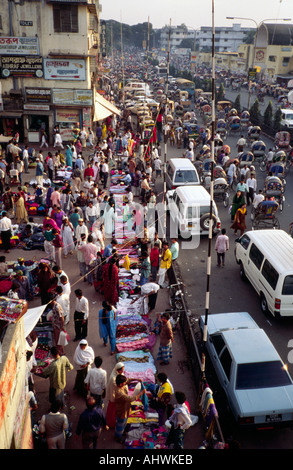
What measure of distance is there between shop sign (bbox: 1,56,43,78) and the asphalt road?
16.3m

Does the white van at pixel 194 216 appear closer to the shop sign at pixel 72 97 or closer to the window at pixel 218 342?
the window at pixel 218 342

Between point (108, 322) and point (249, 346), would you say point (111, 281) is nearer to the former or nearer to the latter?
point (108, 322)

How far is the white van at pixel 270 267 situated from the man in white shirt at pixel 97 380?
4778mm

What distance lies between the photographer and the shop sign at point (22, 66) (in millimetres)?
25172

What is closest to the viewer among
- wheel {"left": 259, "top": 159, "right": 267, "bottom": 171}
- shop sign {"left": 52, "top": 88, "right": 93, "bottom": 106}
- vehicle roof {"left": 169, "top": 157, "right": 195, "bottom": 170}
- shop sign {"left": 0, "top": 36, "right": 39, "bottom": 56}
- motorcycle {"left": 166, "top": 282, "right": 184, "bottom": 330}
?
motorcycle {"left": 166, "top": 282, "right": 184, "bottom": 330}

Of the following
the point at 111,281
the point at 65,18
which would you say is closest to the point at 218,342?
the point at 111,281

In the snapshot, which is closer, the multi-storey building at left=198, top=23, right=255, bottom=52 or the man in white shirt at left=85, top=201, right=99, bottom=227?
the man in white shirt at left=85, top=201, right=99, bottom=227

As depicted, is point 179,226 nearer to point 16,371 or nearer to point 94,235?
point 94,235

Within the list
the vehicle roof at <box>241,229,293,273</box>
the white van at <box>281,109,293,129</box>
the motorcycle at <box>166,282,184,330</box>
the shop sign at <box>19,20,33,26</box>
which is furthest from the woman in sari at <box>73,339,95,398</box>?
the white van at <box>281,109,293,129</box>

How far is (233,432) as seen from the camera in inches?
289

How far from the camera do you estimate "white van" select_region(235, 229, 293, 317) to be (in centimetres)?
988

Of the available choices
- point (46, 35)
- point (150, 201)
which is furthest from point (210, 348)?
point (46, 35)

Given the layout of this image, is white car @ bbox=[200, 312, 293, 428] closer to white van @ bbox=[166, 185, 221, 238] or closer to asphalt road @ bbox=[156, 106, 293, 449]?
asphalt road @ bbox=[156, 106, 293, 449]

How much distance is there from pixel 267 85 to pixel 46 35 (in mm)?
48835
